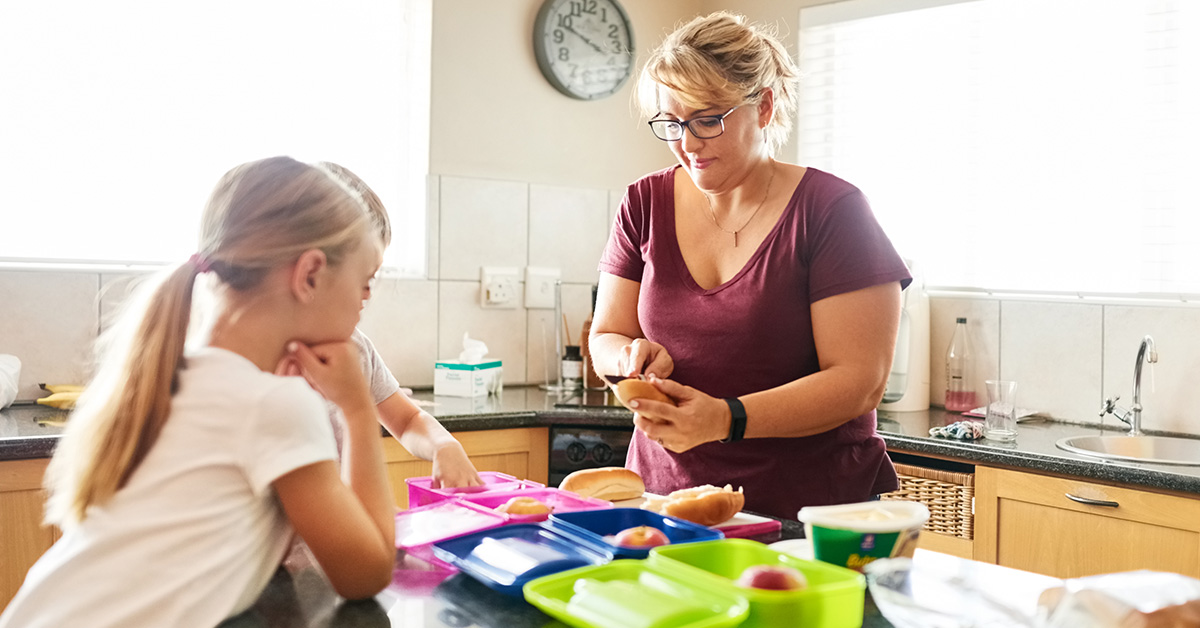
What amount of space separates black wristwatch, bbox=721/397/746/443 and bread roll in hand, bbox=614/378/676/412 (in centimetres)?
9

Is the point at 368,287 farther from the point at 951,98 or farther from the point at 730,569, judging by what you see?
the point at 951,98

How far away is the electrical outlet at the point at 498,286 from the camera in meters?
3.15

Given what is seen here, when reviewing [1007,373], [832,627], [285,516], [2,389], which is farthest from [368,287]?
[1007,373]

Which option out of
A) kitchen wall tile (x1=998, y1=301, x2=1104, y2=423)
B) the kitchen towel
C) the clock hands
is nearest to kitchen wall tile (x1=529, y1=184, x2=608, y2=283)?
the clock hands

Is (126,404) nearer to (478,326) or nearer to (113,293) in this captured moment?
(113,293)

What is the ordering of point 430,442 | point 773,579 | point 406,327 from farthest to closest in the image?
point 406,327 < point 430,442 < point 773,579

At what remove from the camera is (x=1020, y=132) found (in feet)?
9.20

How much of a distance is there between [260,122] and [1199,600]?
8.14 ft

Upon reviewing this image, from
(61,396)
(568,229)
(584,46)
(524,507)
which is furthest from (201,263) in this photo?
(584,46)

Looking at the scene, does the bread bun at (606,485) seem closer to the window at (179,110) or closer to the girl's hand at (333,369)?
the girl's hand at (333,369)

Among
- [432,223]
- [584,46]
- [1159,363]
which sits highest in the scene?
[584,46]

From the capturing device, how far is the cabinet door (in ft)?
6.66

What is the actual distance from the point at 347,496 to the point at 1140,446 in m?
2.13

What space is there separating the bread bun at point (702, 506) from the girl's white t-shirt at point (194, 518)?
0.47 m
